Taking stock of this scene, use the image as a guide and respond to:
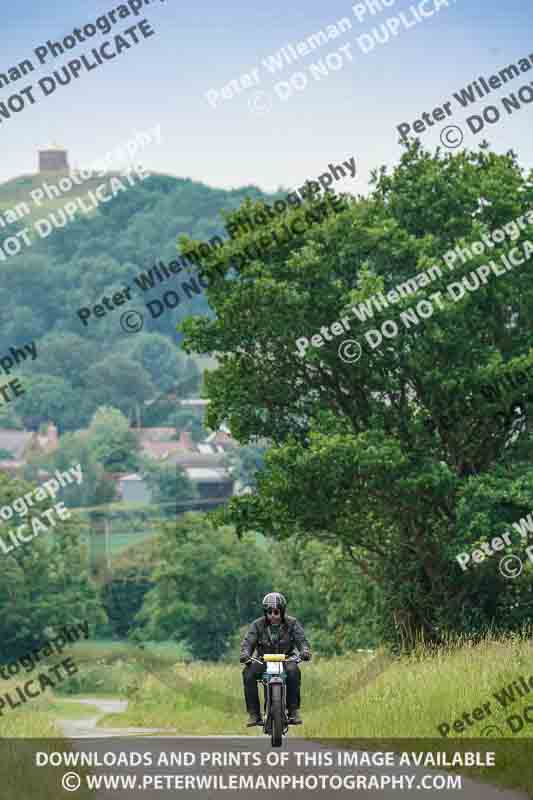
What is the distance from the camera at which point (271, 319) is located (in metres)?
33.6

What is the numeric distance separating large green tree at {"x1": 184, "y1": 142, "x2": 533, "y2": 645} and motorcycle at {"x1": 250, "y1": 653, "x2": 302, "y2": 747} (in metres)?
16.4

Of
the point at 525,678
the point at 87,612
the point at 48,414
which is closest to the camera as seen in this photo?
the point at 525,678

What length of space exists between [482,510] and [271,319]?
237 inches

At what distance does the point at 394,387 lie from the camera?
34.0 metres

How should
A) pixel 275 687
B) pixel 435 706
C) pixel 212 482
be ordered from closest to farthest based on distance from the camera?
1. pixel 275 687
2. pixel 435 706
3. pixel 212 482

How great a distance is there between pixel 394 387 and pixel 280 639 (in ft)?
62.9

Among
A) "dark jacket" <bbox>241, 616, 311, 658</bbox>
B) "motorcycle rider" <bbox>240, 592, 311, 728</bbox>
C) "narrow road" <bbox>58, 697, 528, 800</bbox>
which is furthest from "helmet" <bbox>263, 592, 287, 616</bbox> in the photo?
"narrow road" <bbox>58, 697, 528, 800</bbox>

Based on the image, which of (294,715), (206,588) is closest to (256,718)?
(294,715)

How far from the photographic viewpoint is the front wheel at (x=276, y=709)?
15.0 metres

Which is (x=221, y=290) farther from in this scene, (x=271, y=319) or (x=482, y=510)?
(x=482, y=510)

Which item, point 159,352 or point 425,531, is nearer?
point 425,531

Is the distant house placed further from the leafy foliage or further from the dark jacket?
the dark jacket

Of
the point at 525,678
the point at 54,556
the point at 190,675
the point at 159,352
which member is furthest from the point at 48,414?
the point at 525,678

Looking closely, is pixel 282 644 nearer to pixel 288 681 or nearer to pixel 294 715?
pixel 288 681
